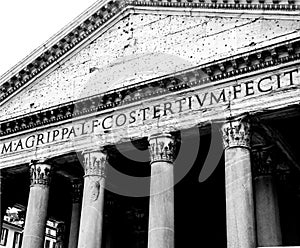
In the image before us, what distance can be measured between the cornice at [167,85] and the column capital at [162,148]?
1231mm

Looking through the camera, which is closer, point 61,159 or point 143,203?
point 61,159

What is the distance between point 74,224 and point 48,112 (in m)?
4.40

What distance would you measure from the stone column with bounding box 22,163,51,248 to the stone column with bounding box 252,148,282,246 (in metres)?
5.93

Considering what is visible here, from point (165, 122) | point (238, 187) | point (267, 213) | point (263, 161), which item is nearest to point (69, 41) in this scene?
point (165, 122)

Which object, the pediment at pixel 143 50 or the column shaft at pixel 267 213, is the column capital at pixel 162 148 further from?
the column shaft at pixel 267 213

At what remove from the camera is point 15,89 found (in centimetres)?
1656

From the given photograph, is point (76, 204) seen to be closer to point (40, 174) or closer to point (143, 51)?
point (40, 174)

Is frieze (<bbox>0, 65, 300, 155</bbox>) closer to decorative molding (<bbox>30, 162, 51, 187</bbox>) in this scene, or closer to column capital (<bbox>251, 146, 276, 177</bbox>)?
decorative molding (<bbox>30, 162, 51, 187</bbox>)

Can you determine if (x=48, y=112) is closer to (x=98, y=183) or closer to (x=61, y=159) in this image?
(x=61, y=159)

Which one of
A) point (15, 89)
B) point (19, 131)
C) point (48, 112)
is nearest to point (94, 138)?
point (48, 112)

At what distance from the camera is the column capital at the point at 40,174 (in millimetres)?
14555

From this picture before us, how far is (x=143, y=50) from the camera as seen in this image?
1464 centimetres

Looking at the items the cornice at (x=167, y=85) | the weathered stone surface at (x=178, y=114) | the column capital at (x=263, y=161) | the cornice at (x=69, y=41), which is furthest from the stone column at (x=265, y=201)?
the cornice at (x=69, y=41)

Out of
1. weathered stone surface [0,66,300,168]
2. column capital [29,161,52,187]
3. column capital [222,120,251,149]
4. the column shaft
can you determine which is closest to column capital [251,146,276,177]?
the column shaft
